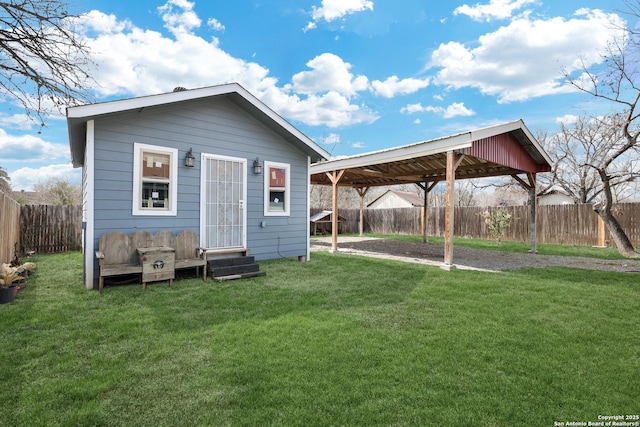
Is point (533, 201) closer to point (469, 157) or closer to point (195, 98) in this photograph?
point (469, 157)

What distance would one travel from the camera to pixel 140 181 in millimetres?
5438

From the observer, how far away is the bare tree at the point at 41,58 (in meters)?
4.29

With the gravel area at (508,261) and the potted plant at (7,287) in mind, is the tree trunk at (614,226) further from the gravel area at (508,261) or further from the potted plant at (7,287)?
the potted plant at (7,287)

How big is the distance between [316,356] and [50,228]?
1048 cm

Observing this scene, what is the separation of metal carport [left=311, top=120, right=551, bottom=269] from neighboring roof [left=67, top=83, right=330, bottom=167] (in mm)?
1881

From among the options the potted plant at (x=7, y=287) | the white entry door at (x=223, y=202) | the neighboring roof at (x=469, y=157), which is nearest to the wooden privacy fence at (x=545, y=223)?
the neighboring roof at (x=469, y=157)

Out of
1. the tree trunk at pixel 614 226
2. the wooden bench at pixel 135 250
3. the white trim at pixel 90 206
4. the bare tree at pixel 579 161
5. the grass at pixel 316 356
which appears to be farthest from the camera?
the bare tree at pixel 579 161

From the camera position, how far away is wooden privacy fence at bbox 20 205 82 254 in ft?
29.4

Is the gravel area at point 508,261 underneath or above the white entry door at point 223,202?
underneath

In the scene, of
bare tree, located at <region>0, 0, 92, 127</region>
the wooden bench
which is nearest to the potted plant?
the wooden bench

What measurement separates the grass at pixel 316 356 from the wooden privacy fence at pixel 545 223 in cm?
840

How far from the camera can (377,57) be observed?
1476cm

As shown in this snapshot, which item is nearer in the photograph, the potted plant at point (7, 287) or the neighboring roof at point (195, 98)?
the potted plant at point (7, 287)

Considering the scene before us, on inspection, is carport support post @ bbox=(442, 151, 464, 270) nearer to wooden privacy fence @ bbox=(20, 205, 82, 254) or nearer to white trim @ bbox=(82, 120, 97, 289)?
white trim @ bbox=(82, 120, 97, 289)
